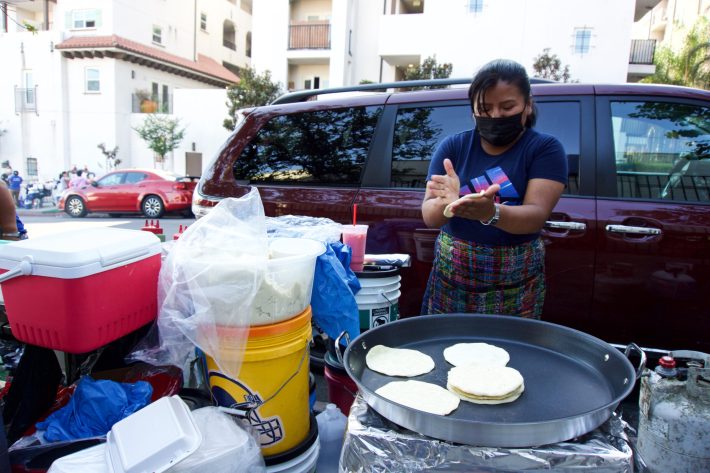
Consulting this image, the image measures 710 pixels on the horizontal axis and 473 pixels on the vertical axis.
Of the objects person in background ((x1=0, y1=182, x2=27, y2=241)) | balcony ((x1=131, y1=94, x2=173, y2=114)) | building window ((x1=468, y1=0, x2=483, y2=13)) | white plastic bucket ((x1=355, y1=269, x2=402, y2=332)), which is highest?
building window ((x1=468, y1=0, x2=483, y2=13))

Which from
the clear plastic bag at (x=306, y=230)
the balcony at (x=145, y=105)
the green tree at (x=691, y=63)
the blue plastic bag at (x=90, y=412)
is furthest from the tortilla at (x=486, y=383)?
the balcony at (x=145, y=105)

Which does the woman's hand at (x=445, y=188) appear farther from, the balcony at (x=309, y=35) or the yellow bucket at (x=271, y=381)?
the balcony at (x=309, y=35)

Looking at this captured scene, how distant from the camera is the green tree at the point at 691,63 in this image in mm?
18109

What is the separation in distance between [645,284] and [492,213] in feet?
5.30

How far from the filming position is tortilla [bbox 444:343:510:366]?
1.36 m

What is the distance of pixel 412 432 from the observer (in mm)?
1027

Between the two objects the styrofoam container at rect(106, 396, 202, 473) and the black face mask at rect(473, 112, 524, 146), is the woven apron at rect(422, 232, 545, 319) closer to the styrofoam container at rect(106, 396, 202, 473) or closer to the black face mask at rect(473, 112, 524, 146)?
the black face mask at rect(473, 112, 524, 146)

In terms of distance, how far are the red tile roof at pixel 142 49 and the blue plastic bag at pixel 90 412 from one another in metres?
24.4

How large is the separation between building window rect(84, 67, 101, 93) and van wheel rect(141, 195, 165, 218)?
40.6ft

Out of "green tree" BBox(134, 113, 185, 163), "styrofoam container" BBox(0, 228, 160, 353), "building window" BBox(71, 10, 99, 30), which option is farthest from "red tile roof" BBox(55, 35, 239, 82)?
"styrofoam container" BBox(0, 228, 160, 353)

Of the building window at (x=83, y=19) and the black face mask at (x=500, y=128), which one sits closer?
the black face mask at (x=500, y=128)

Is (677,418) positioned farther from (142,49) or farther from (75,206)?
(142,49)

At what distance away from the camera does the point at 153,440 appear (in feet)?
3.87

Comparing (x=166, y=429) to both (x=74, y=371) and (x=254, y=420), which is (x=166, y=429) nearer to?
(x=254, y=420)
